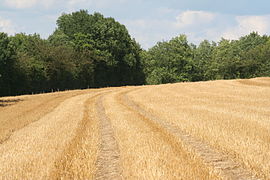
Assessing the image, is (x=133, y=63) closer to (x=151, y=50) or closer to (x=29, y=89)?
(x=29, y=89)

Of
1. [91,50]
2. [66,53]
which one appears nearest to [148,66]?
[91,50]

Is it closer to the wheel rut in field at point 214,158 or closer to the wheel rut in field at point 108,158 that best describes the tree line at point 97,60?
the wheel rut in field at point 108,158

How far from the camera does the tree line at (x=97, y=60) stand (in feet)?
158

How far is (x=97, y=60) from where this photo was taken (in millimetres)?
68500

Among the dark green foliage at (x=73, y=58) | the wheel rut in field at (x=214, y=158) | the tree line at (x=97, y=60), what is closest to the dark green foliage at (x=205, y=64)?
the tree line at (x=97, y=60)

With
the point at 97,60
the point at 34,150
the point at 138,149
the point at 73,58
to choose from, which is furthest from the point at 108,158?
the point at 97,60

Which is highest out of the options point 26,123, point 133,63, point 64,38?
point 64,38

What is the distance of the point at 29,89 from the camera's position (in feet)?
162

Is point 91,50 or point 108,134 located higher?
point 91,50

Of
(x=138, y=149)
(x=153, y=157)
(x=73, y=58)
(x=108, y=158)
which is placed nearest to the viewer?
(x=153, y=157)

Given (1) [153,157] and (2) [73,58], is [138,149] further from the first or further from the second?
(2) [73,58]

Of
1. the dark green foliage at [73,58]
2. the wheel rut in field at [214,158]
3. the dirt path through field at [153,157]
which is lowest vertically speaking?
the wheel rut in field at [214,158]

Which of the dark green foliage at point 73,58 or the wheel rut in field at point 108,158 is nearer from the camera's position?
the wheel rut in field at point 108,158

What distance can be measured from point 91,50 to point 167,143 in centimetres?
6247
